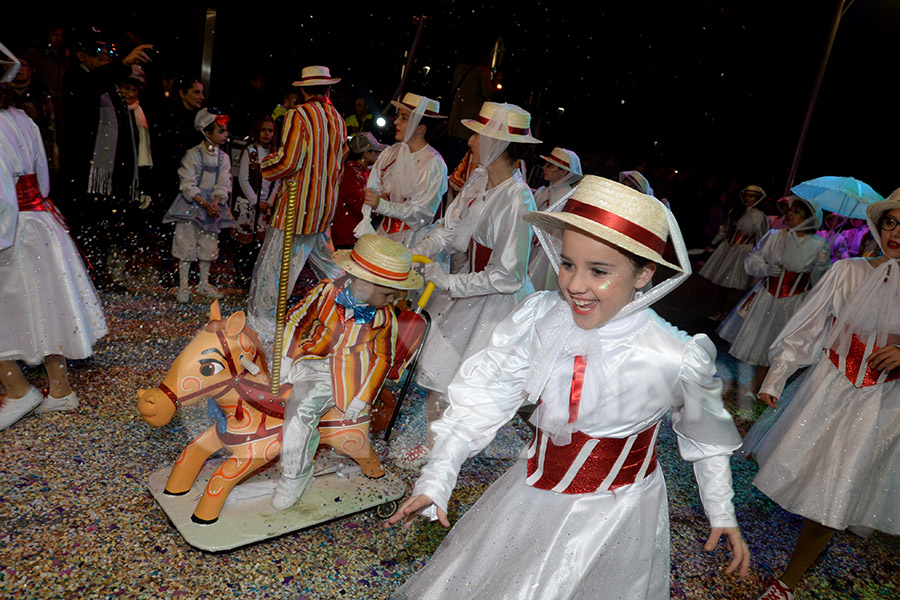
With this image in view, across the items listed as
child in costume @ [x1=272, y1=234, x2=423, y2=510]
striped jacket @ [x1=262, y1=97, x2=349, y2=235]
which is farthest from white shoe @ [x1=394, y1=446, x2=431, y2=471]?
striped jacket @ [x1=262, y1=97, x2=349, y2=235]

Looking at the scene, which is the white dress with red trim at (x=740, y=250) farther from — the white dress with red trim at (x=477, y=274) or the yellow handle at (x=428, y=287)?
the yellow handle at (x=428, y=287)

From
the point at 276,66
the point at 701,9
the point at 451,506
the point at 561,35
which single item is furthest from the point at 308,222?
the point at 701,9

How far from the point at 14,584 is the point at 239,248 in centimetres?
543

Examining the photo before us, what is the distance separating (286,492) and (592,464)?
1.61 meters

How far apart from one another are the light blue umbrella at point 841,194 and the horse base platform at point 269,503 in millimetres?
4253

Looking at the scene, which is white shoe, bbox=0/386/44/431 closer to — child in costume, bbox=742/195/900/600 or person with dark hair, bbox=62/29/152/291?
person with dark hair, bbox=62/29/152/291

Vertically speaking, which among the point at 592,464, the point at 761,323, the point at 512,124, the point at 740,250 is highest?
the point at 512,124

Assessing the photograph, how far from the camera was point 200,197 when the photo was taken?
5738 millimetres

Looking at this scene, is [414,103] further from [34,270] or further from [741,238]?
[741,238]

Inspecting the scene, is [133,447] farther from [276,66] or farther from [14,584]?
[276,66]

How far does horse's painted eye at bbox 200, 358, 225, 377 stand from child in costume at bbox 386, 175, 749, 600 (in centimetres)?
121

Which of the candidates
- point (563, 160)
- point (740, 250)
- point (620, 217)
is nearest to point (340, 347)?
point (620, 217)

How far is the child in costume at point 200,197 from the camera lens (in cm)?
571

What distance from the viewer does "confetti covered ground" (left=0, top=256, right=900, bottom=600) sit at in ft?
8.13
